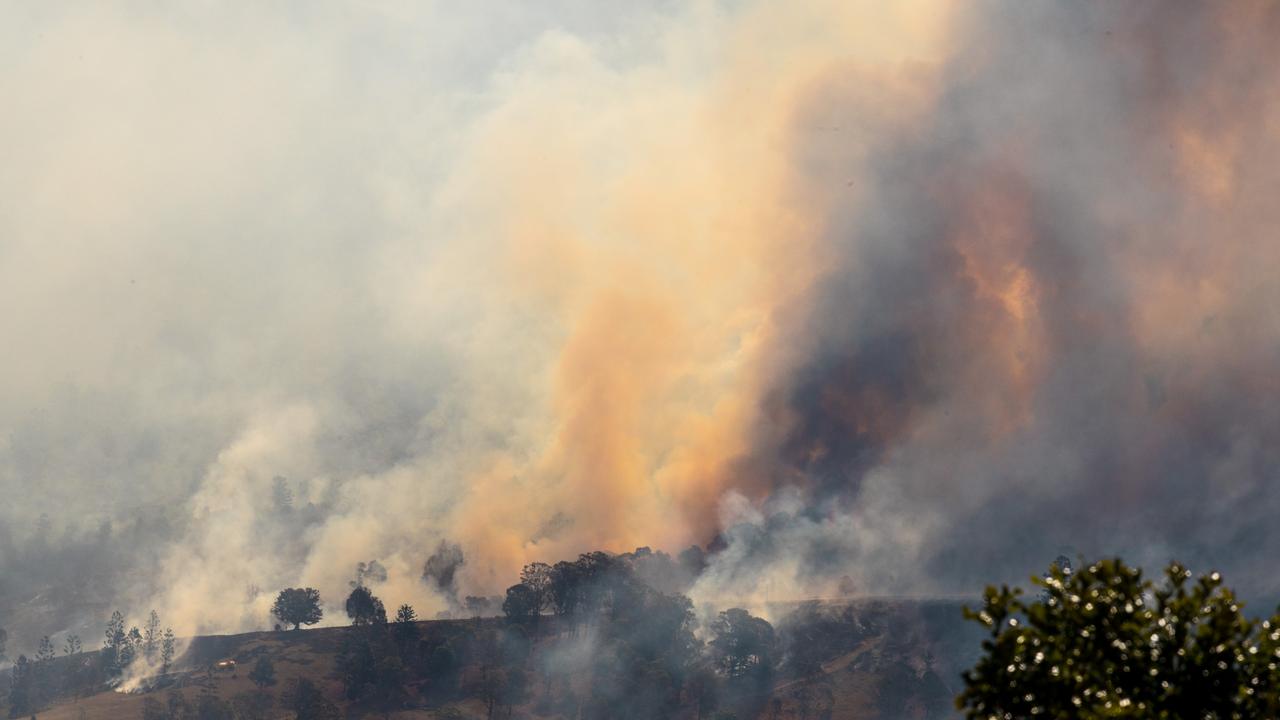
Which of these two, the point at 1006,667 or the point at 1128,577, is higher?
the point at 1128,577

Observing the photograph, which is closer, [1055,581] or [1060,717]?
[1060,717]

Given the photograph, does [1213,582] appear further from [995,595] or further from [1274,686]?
[995,595]

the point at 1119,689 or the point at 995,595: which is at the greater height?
the point at 995,595

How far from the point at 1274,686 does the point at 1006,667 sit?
1536 cm

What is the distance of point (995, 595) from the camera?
59.8 m

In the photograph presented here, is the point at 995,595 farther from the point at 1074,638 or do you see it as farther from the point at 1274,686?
the point at 1274,686

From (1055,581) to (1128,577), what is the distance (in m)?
4.09

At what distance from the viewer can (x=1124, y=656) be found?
203ft

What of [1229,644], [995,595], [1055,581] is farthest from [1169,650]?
[995,595]

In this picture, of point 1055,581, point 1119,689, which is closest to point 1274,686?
point 1119,689

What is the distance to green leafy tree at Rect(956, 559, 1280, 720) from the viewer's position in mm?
60438

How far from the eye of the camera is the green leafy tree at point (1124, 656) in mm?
60438

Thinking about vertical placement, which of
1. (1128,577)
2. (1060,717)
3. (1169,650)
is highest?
(1128,577)

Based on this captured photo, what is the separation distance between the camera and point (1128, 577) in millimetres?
62156
